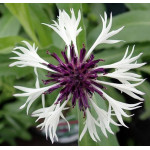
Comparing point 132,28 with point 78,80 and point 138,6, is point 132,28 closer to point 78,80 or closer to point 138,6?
point 138,6

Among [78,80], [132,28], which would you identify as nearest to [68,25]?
[78,80]

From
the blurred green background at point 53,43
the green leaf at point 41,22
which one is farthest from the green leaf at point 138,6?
the green leaf at point 41,22

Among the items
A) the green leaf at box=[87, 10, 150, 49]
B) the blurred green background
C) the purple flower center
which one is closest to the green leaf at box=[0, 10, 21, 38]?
the blurred green background

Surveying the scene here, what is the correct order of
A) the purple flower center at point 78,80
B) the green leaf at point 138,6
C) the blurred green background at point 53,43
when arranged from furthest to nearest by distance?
→ 1. the green leaf at point 138,6
2. the blurred green background at point 53,43
3. the purple flower center at point 78,80

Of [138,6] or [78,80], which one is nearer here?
[78,80]

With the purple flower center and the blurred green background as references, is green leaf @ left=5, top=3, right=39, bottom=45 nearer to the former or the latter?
the blurred green background

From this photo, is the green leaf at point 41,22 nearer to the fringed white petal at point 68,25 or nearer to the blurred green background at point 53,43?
the blurred green background at point 53,43

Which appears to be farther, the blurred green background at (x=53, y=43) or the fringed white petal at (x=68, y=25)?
the blurred green background at (x=53, y=43)
